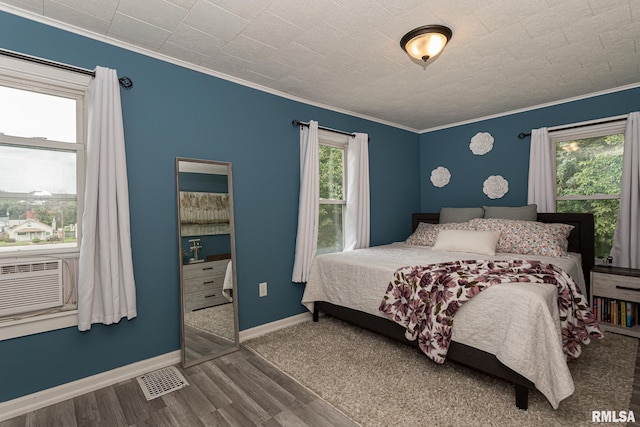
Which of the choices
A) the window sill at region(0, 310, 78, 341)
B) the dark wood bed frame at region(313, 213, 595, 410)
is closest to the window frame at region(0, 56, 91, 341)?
the window sill at region(0, 310, 78, 341)

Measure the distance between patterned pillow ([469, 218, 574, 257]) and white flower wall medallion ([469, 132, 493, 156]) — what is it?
3.86 ft

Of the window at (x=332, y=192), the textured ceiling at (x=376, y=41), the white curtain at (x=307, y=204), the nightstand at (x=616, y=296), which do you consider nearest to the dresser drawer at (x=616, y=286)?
the nightstand at (x=616, y=296)

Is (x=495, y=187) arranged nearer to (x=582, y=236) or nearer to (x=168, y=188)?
(x=582, y=236)

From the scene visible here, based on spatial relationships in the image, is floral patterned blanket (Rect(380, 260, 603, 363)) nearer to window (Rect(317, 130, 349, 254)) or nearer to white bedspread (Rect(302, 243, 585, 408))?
white bedspread (Rect(302, 243, 585, 408))

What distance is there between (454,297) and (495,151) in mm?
2751

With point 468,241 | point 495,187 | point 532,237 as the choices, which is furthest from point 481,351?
point 495,187

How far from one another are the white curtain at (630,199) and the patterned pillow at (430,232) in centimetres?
138

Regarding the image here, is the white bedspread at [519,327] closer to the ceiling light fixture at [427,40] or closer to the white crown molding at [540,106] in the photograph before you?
the ceiling light fixture at [427,40]

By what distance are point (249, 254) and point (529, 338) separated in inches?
86.6

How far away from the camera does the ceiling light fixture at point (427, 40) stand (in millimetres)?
2045

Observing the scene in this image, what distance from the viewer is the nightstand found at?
279 cm

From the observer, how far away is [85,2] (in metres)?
1.82

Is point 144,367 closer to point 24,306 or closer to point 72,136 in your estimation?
point 24,306

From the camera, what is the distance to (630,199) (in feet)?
10.0
